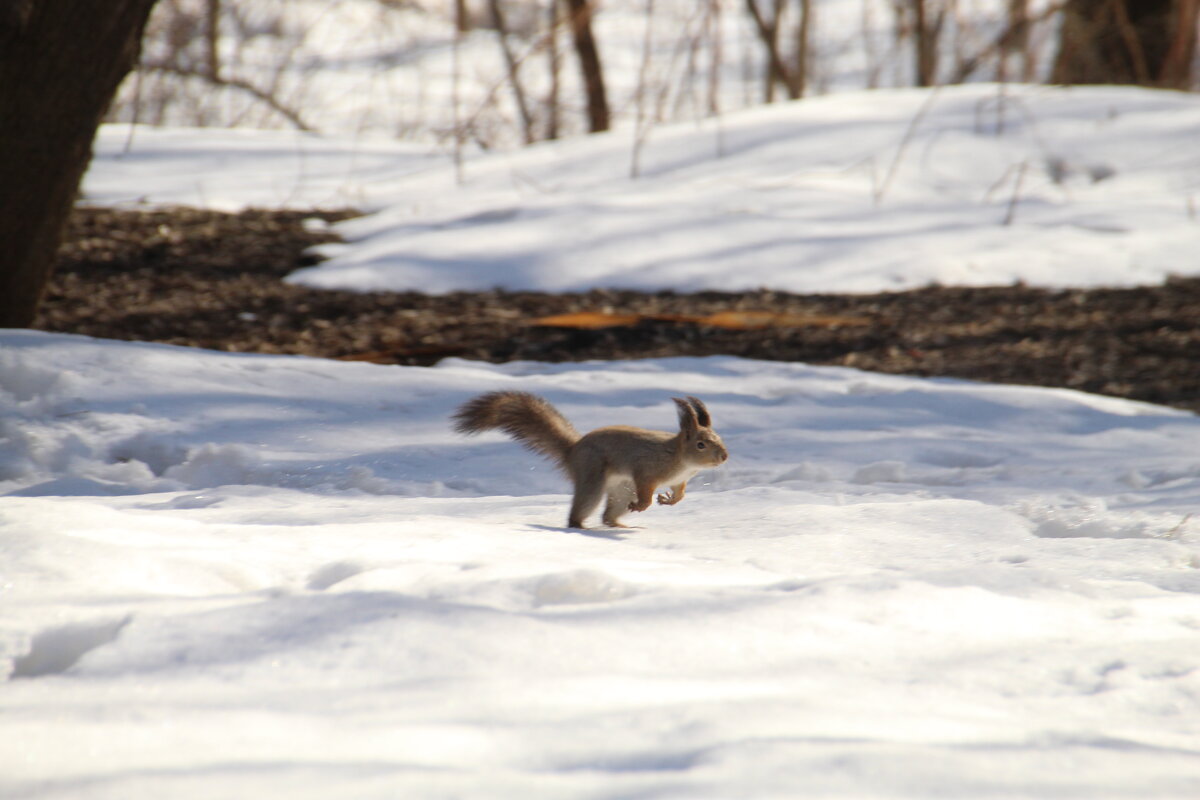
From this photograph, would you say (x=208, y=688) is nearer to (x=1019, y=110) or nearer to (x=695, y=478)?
(x=695, y=478)

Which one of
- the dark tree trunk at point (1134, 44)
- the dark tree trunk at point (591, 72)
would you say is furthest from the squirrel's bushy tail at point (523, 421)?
the dark tree trunk at point (1134, 44)

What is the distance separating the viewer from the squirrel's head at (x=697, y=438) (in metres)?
3.30

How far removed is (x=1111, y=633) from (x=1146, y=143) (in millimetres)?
8539

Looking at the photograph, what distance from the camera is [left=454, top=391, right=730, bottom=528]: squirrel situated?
327 cm

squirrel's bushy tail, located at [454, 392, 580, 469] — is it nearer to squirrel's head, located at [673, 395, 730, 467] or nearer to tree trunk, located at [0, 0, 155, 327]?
squirrel's head, located at [673, 395, 730, 467]

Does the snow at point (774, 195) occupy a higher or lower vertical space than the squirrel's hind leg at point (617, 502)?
higher

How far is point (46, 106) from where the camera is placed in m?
4.70

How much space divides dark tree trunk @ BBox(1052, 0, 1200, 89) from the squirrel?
889cm

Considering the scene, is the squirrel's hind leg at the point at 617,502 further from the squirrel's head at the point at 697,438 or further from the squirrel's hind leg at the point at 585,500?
the squirrel's head at the point at 697,438

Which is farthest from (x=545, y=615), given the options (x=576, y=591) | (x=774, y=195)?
(x=774, y=195)

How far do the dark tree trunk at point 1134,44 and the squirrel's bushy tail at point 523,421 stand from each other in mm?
8978

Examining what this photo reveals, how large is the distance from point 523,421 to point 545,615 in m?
1.38

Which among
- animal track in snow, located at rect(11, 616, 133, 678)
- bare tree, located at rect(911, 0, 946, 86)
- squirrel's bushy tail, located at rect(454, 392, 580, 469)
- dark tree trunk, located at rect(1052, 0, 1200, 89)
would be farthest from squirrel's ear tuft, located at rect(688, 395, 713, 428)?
bare tree, located at rect(911, 0, 946, 86)

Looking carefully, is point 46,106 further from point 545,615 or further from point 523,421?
point 545,615
